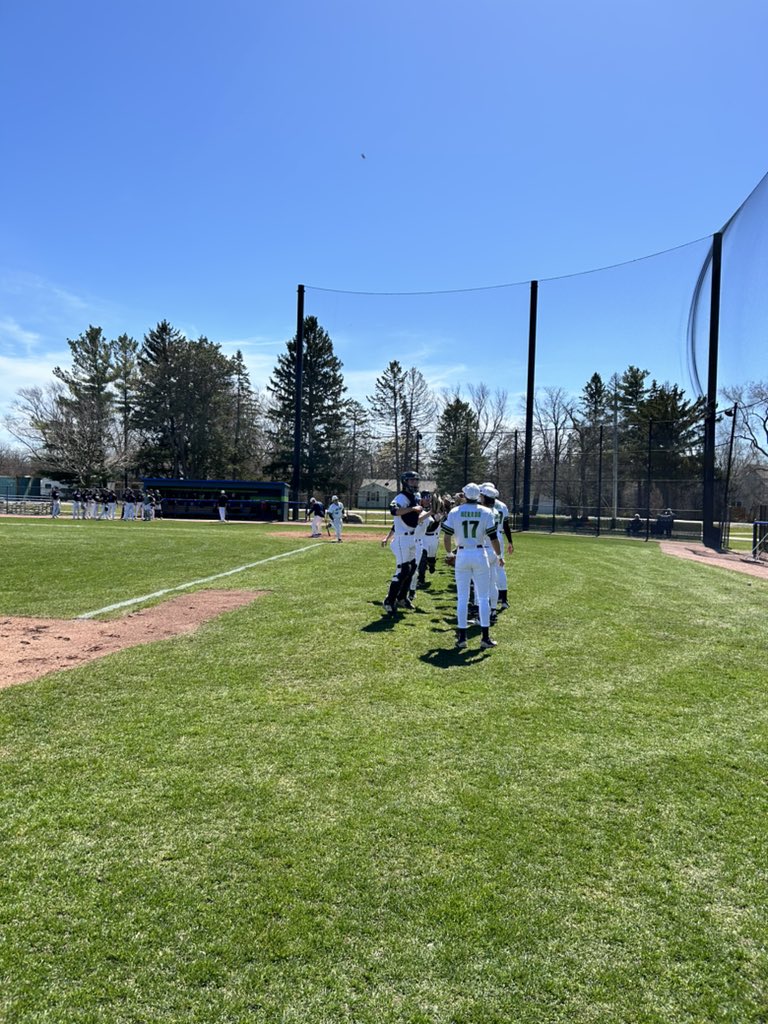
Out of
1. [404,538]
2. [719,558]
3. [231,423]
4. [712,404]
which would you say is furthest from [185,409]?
[404,538]

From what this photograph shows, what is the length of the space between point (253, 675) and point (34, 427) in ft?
212

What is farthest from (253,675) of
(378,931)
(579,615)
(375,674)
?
(579,615)

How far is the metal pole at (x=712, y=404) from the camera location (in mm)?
25142

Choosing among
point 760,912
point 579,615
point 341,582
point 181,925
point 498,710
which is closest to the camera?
point 181,925

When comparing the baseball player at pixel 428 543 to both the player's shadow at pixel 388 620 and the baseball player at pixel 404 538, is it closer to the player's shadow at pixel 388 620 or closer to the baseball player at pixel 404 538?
the baseball player at pixel 404 538

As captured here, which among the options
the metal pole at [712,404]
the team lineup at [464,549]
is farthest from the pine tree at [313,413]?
the team lineup at [464,549]

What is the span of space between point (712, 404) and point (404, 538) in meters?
22.1

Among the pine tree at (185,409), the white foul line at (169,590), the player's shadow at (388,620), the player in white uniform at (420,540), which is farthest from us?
the pine tree at (185,409)

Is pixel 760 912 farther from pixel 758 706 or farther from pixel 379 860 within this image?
pixel 758 706

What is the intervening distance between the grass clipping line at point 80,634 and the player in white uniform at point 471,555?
3.34 metres

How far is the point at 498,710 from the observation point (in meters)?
5.05

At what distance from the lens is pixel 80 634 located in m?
7.21

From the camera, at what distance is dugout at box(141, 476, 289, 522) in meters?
37.3

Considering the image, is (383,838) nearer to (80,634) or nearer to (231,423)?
(80,634)
